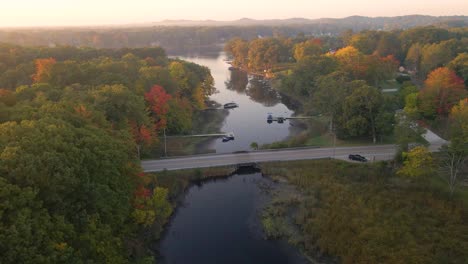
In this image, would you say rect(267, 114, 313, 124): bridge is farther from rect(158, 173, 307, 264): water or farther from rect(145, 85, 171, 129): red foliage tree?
rect(158, 173, 307, 264): water

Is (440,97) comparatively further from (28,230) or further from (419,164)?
(28,230)

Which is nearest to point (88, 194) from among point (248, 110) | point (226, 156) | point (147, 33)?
point (226, 156)

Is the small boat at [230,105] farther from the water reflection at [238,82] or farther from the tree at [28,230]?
the tree at [28,230]

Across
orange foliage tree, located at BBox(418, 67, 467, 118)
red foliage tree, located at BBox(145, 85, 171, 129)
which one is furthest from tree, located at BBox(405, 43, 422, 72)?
red foliage tree, located at BBox(145, 85, 171, 129)

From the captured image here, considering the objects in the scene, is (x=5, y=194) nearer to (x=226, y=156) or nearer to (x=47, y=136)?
(x=47, y=136)

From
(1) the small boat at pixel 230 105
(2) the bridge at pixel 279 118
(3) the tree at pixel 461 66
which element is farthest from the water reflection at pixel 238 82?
(3) the tree at pixel 461 66

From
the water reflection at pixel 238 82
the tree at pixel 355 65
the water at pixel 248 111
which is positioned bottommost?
the water at pixel 248 111

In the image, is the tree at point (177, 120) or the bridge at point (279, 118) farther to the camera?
the bridge at point (279, 118)

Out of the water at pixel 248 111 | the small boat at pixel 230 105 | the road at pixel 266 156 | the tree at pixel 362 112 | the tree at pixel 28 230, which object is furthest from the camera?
the small boat at pixel 230 105

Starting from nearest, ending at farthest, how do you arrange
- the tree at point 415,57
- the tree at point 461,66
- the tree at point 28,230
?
the tree at point 28,230, the tree at point 461,66, the tree at point 415,57
